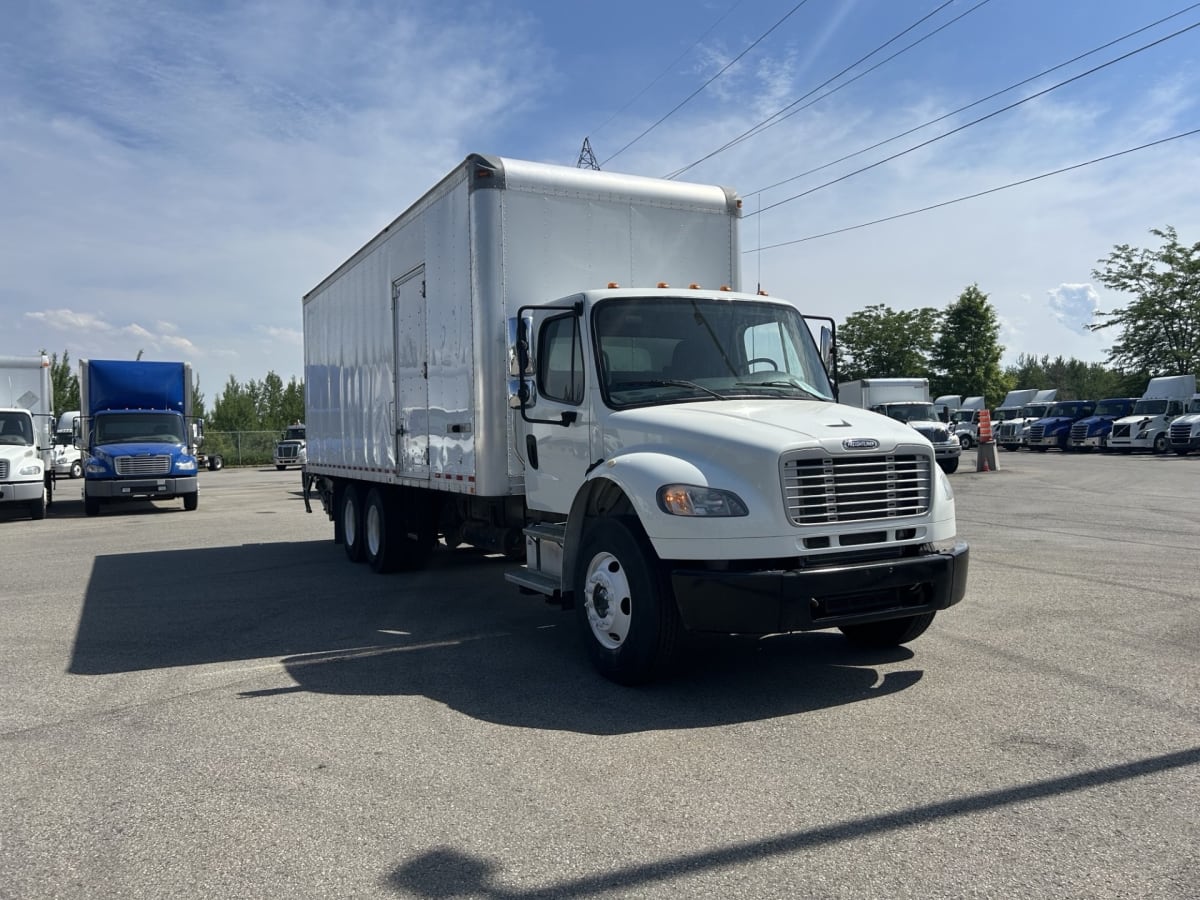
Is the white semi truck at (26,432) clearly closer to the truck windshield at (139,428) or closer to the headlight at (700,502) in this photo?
the truck windshield at (139,428)

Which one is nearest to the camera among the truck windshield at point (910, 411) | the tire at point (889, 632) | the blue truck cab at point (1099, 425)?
the tire at point (889, 632)

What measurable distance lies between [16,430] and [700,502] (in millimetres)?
18822

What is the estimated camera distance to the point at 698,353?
692 cm

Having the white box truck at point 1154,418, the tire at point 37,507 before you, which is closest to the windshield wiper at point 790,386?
the tire at point 37,507

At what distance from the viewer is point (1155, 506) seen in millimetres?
16516

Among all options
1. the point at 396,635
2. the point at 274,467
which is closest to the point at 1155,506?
the point at 396,635

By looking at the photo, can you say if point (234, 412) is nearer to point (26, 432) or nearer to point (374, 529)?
point (26, 432)

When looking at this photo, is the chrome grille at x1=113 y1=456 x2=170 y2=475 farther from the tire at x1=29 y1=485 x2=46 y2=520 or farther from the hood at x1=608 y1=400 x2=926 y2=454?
the hood at x1=608 y1=400 x2=926 y2=454

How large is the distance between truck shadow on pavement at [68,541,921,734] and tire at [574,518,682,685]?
0.18m

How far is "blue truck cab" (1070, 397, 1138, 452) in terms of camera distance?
3956 centimetres

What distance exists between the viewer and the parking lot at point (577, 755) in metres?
3.51

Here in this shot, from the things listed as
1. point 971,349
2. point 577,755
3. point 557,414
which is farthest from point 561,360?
point 971,349

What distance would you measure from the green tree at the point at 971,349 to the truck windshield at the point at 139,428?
174 feet

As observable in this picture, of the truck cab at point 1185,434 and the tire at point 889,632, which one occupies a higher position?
the truck cab at point 1185,434
